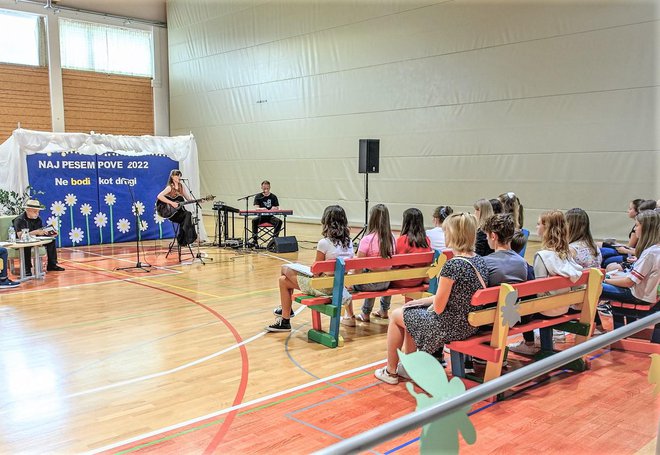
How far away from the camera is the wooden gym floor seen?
3143mm

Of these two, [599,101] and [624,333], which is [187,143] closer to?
[599,101]

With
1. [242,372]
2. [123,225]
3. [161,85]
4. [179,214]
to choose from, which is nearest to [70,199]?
[123,225]

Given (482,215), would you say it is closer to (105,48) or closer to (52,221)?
(52,221)

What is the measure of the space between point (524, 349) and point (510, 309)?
4.06 feet

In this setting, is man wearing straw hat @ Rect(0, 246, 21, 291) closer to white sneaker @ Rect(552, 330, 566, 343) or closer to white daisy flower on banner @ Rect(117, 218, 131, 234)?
white daisy flower on banner @ Rect(117, 218, 131, 234)

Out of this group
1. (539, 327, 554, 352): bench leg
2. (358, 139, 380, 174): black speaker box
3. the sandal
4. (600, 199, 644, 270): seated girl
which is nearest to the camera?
(539, 327, 554, 352): bench leg

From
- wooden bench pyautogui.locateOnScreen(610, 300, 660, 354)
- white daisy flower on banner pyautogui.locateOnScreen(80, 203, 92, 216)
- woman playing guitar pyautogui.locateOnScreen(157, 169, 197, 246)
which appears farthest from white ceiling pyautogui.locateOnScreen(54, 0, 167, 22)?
wooden bench pyautogui.locateOnScreen(610, 300, 660, 354)

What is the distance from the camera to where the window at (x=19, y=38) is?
1703 centimetres

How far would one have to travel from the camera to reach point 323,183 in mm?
16078

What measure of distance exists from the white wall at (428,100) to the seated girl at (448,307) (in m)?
8.04

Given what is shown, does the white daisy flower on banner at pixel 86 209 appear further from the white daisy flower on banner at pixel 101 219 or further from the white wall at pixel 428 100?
the white wall at pixel 428 100

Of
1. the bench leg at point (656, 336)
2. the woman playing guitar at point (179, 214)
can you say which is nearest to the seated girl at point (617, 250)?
the bench leg at point (656, 336)

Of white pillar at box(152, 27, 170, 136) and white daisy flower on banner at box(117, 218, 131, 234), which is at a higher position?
white pillar at box(152, 27, 170, 136)

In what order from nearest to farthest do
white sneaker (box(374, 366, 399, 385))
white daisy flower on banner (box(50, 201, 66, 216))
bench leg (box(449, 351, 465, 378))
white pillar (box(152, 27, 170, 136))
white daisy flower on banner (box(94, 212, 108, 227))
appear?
1. bench leg (box(449, 351, 465, 378))
2. white sneaker (box(374, 366, 399, 385))
3. white daisy flower on banner (box(50, 201, 66, 216))
4. white daisy flower on banner (box(94, 212, 108, 227))
5. white pillar (box(152, 27, 170, 136))
